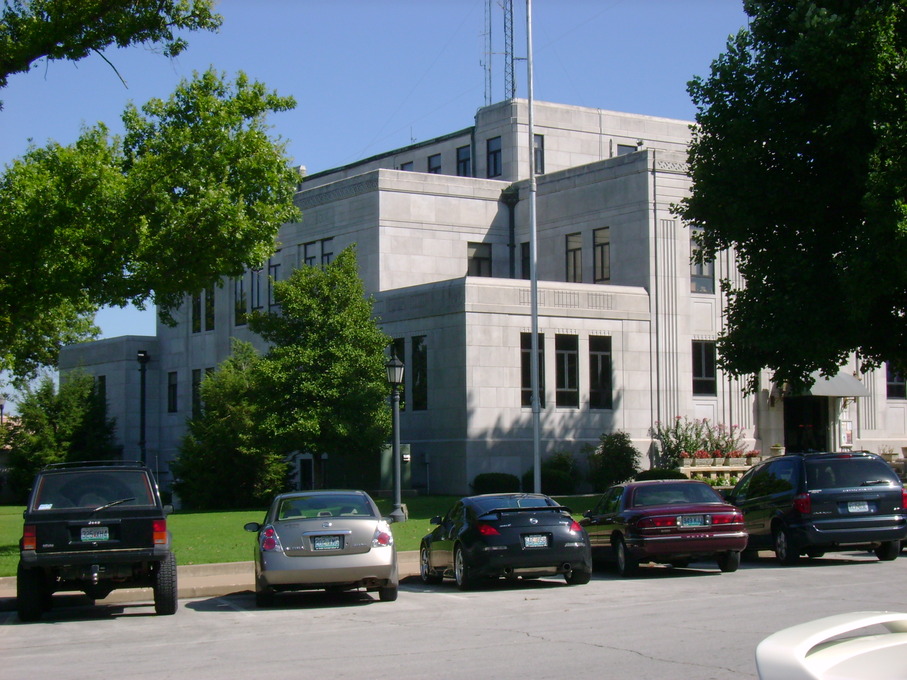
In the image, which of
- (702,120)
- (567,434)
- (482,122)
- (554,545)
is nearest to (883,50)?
(702,120)

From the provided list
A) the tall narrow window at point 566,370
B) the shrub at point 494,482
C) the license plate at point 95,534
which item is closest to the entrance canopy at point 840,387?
the tall narrow window at point 566,370

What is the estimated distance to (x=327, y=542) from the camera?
1468 cm

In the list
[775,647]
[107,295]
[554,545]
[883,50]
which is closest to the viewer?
[775,647]

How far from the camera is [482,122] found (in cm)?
5538

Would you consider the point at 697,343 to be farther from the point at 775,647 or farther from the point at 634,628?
the point at 775,647

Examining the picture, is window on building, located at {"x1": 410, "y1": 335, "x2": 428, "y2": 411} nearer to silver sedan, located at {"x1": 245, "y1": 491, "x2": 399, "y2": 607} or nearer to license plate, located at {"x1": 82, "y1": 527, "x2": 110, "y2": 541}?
silver sedan, located at {"x1": 245, "y1": 491, "x2": 399, "y2": 607}

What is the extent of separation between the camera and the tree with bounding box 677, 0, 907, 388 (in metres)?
23.4

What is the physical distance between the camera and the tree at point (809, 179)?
23375 millimetres

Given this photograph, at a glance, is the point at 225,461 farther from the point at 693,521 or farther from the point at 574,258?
the point at 693,521

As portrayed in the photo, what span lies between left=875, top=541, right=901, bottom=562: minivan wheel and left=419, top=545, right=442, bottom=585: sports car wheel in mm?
7425

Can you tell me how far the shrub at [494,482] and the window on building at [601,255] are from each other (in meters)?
9.78

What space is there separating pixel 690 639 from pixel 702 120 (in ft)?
58.8

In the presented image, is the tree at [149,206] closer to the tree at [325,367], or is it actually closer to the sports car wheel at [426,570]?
the sports car wheel at [426,570]

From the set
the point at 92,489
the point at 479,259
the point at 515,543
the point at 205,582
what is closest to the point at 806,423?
the point at 479,259
